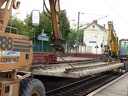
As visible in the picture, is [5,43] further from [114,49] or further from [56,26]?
[114,49]

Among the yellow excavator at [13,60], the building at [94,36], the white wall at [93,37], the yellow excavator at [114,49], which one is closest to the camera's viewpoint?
the yellow excavator at [13,60]

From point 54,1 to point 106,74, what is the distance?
57.4 ft

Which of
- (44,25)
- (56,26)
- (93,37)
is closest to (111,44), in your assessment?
(44,25)

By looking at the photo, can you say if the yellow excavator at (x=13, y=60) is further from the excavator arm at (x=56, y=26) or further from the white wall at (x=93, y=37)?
the white wall at (x=93, y=37)

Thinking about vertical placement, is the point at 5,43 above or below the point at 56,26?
below

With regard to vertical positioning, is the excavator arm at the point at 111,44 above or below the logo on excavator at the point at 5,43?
above

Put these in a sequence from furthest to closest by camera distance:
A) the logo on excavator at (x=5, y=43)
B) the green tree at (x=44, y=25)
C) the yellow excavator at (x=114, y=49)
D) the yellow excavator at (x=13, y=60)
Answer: the green tree at (x=44, y=25) → the yellow excavator at (x=114, y=49) → the yellow excavator at (x=13, y=60) → the logo on excavator at (x=5, y=43)

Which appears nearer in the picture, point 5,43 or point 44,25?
point 5,43

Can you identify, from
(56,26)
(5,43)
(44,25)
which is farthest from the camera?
(44,25)

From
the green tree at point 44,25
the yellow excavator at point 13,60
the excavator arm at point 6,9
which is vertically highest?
the green tree at point 44,25

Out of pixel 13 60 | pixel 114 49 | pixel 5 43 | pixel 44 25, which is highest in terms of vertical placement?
pixel 44 25

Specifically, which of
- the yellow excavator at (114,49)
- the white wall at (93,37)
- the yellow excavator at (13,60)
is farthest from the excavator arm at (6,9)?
the white wall at (93,37)

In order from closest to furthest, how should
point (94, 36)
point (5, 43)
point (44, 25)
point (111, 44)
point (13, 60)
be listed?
point (5, 43)
point (13, 60)
point (111, 44)
point (44, 25)
point (94, 36)

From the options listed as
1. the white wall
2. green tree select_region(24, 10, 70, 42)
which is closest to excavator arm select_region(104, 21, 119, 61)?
green tree select_region(24, 10, 70, 42)
